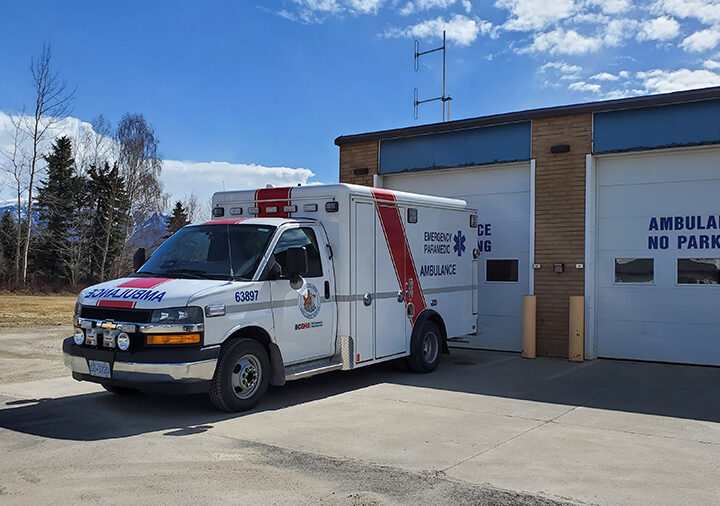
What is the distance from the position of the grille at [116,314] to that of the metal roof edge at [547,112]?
8376 mm

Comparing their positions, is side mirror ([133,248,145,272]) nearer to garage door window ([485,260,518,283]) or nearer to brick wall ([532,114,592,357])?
garage door window ([485,260,518,283])

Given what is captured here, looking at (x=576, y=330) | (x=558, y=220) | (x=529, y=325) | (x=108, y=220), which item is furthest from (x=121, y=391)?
(x=108, y=220)

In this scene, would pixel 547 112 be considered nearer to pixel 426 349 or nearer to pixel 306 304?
pixel 426 349

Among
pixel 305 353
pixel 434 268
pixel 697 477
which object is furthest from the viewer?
pixel 434 268

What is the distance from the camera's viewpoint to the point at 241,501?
476 cm

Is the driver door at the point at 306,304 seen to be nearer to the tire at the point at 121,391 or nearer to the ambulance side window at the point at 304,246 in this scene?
the ambulance side window at the point at 304,246

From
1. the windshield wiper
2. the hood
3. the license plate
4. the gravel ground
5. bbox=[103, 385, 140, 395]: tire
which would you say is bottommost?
the gravel ground

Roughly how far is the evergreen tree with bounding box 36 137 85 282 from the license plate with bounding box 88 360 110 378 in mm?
36165

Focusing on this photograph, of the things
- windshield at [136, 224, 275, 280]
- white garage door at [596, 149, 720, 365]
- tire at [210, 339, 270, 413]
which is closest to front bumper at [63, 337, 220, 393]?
tire at [210, 339, 270, 413]

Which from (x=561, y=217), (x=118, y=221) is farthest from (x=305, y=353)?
(x=118, y=221)

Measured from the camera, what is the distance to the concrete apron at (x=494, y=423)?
5.45m

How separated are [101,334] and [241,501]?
3.31 metres

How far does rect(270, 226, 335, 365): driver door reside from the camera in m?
8.09

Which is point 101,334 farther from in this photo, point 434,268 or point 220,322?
point 434,268
